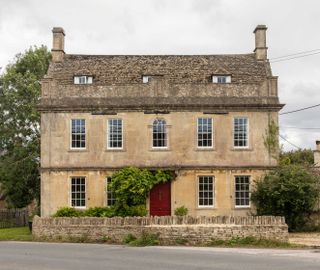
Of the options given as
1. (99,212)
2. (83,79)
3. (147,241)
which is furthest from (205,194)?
(83,79)

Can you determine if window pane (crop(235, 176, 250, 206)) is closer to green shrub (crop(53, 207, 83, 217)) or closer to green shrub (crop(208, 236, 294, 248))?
green shrub (crop(53, 207, 83, 217))

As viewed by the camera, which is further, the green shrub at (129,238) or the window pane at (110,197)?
the window pane at (110,197)

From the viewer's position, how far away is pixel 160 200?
32625 mm

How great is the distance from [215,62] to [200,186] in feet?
28.2

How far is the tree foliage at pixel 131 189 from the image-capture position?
31062 millimetres

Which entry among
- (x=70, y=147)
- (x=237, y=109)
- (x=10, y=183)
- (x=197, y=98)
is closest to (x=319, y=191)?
(x=237, y=109)

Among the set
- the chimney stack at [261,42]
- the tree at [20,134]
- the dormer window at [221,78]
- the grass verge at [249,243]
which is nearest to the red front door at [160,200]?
the dormer window at [221,78]

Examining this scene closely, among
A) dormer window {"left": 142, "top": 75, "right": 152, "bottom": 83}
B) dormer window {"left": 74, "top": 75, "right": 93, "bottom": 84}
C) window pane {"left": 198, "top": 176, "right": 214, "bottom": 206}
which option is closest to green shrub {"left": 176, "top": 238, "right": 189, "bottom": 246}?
window pane {"left": 198, "top": 176, "right": 214, "bottom": 206}

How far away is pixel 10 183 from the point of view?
4266 cm

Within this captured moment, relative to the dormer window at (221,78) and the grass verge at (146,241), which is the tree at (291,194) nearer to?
the dormer window at (221,78)

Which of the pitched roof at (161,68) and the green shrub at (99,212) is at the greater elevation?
the pitched roof at (161,68)

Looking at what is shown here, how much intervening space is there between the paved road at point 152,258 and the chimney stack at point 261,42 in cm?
1773

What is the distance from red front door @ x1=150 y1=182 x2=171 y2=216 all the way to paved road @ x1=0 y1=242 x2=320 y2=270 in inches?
390

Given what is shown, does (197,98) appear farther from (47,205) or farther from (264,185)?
(47,205)
